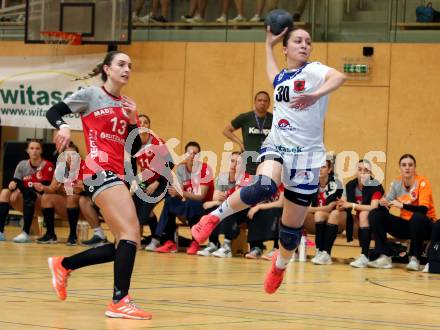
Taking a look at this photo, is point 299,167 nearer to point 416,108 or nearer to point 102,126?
point 102,126

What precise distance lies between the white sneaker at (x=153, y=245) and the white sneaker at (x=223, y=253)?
96cm

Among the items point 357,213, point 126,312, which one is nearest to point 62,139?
point 126,312

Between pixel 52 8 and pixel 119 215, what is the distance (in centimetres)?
1076

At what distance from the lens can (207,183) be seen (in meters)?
13.1

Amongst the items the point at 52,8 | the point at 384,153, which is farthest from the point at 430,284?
the point at 52,8

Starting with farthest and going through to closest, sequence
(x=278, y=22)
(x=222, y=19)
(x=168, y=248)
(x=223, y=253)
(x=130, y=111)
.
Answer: (x=222, y=19) < (x=168, y=248) < (x=223, y=253) < (x=278, y=22) < (x=130, y=111)

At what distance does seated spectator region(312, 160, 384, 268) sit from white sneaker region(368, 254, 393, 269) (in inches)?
3.7

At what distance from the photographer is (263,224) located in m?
12.6

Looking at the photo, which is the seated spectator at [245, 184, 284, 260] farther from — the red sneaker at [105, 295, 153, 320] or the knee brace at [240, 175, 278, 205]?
the red sneaker at [105, 295, 153, 320]

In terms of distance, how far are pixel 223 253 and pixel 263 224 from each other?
66 centimetres

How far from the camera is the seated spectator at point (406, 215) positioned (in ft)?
38.4

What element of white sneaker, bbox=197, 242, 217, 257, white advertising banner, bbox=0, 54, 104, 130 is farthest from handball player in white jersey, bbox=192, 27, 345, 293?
white advertising banner, bbox=0, 54, 104, 130

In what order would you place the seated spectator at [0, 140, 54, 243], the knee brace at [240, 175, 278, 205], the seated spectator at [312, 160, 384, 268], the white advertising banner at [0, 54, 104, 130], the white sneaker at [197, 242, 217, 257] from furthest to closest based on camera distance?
the white advertising banner at [0, 54, 104, 130], the seated spectator at [0, 140, 54, 243], the white sneaker at [197, 242, 217, 257], the seated spectator at [312, 160, 384, 268], the knee brace at [240, 175, 278, 205]

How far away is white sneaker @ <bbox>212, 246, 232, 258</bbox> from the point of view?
12656 millimetres
